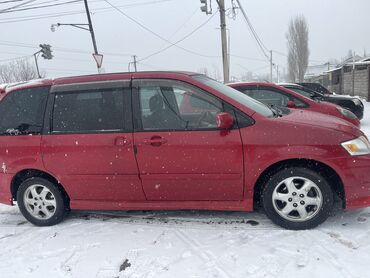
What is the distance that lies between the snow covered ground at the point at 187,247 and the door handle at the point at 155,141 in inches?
39.7

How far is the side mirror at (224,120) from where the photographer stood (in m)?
3.59

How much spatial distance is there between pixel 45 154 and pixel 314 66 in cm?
7503

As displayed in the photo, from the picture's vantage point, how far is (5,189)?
4.60m

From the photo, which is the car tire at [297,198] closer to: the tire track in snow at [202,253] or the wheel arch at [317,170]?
the wheel arch at [317,170]

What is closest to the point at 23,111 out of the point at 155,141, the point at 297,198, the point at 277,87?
the point at 155,141

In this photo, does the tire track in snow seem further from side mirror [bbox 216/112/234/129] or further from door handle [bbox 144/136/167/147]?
side mirror [bbox 216/112/234/129]

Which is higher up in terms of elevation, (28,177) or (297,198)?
(28,177)

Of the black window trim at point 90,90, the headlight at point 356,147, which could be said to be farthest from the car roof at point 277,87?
the black window trim at point 90,90

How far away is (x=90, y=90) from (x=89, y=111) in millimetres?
244

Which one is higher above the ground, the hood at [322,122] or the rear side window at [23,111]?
the rear side window at [23,111]

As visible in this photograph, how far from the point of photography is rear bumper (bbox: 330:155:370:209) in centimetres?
353

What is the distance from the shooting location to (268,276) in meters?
3.01

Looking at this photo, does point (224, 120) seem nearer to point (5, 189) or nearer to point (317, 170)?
point (317, 170)

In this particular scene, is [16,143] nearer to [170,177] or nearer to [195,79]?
[170,177]
